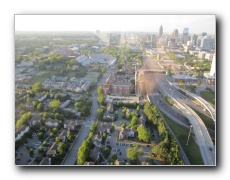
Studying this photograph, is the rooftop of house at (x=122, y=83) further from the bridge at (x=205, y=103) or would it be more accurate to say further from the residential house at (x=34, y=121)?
the residential house at (x=34, y=121)

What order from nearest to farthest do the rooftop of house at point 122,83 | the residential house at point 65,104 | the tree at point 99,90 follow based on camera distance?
1. the residential house at point 65,104
2. the rooftop of house at point 122,83
3. the tree at point 99,90

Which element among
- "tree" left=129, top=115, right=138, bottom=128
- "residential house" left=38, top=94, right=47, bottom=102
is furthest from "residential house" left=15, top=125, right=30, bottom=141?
"tree" left=129, top=115, right=138, bottom=128

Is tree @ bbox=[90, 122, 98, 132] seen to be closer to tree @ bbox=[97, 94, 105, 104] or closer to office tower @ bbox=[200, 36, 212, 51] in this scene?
tree @ bbox=[97, 94, 105, 104]

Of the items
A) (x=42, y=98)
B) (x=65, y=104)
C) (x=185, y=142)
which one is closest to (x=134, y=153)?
(x=185, y=142)

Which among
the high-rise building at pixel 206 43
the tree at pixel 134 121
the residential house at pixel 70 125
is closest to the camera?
the high-rise building at pixel 206 43

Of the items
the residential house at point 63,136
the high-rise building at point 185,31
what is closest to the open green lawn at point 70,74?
the residential house at point 63,136

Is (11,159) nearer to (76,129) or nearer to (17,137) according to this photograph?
(17,137)
